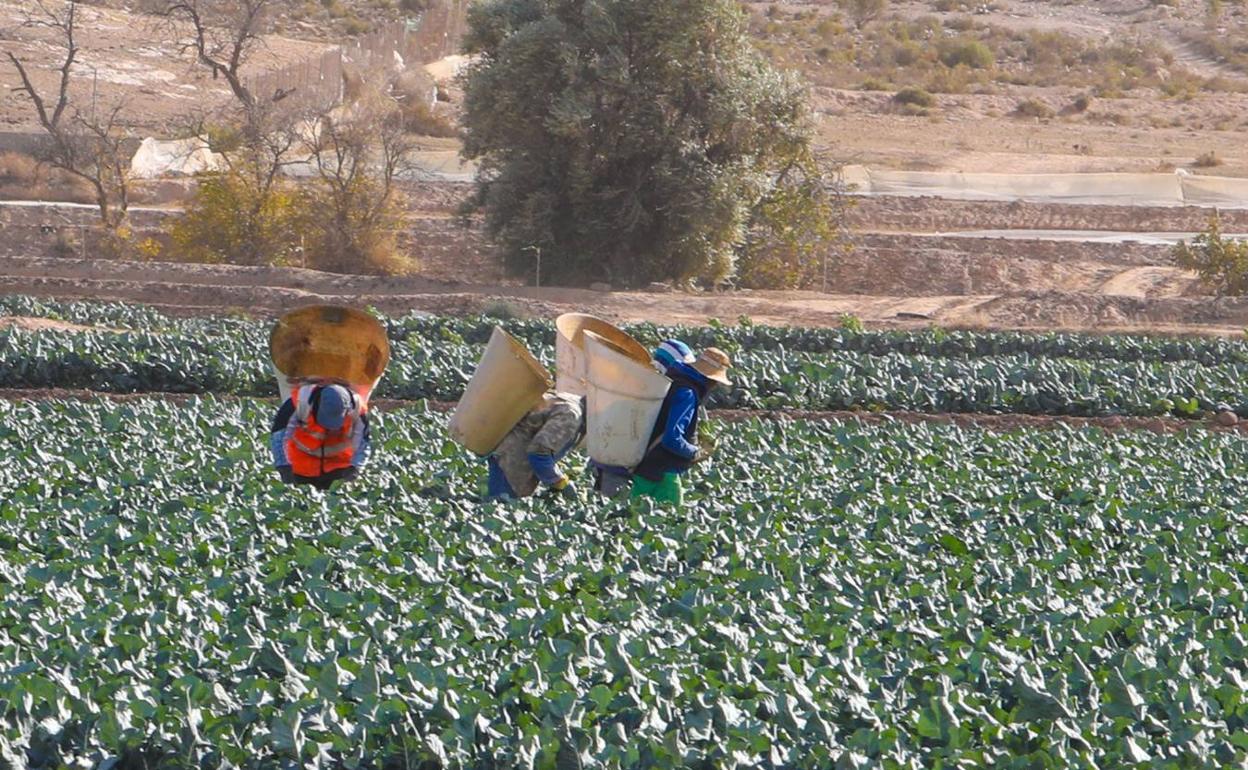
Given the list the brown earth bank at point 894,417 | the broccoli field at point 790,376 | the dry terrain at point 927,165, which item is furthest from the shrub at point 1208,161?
the brown earth bank at point 894,417

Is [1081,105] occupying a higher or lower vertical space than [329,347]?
lower

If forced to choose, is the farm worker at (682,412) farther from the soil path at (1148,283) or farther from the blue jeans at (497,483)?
the soil path at (1148,283)

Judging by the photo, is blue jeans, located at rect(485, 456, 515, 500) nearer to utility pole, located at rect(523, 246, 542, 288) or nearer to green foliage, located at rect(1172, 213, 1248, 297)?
utility pole, located at rect(523, 246, 542, 288)

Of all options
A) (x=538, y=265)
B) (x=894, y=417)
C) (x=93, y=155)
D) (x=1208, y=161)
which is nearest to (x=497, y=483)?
(x=894, y=417)

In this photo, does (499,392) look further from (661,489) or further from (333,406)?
(661,489)

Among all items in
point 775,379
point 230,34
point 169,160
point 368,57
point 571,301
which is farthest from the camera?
point 368,57

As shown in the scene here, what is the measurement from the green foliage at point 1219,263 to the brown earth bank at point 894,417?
15.8 m

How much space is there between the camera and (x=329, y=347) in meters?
10.9

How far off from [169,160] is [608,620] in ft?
139

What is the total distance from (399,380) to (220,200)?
18267 millimetres

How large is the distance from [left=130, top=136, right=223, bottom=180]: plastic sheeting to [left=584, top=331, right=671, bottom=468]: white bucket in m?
36.5

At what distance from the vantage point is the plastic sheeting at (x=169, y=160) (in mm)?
46062

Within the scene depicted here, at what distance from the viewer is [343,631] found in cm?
716

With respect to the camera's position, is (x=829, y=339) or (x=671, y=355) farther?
(x=829, y=339)
